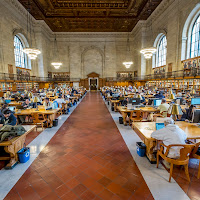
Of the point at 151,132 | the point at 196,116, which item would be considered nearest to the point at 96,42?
the point at 196,116

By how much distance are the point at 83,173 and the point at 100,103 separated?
8846 millimetres

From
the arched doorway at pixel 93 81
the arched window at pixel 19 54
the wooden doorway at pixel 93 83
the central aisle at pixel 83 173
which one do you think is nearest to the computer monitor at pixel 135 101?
the central aisle at pixel 83 173

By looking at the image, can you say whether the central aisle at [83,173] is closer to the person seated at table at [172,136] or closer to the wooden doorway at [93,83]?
the person seated at table at [172,136]

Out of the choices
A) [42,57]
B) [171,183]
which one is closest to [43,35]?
[42,57]

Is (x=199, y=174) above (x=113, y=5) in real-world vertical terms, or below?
below

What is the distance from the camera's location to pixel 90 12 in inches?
703

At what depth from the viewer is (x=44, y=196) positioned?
2.27m

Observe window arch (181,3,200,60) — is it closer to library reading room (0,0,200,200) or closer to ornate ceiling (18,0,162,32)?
library reading room (0,0,200,200)

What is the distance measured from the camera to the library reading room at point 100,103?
2520 mm

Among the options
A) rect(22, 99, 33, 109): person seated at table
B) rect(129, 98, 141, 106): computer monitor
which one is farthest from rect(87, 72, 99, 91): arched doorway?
rect(129, 98, 141, 106): computer monitor

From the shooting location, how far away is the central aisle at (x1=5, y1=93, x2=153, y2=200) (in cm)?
231

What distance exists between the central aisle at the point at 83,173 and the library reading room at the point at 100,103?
20 millimetres

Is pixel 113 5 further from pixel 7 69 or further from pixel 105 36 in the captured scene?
pixel 7 69

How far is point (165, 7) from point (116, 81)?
522 inches
